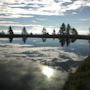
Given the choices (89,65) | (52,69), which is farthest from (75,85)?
(52,69)

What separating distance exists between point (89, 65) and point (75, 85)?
23.5ft

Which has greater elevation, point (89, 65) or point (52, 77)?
point (89, 65)

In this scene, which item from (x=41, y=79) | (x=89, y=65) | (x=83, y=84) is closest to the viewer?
(x=83, y=84)

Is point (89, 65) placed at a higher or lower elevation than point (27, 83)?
higher

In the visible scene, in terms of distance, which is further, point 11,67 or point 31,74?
point 11,67

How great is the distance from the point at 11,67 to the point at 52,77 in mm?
10176

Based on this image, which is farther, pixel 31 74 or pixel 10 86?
pixel 31 74

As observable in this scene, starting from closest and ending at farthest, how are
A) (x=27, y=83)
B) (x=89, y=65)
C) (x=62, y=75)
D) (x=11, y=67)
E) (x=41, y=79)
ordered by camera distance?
(x=89, y=65), (x=27, y=83), (x=41, y=79), (x=62, y=75), (x=11, y=67)

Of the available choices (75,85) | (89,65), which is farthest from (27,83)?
(75,85)

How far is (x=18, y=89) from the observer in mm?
32281

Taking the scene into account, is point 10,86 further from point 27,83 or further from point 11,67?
point 11,67

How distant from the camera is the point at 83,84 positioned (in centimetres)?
2525

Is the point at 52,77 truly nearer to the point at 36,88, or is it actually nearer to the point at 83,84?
the point at 36,88

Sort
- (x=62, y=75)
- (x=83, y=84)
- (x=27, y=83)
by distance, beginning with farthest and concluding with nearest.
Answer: (x=62, y=75) → (x=27, y=83) → (x=83, y=84)
